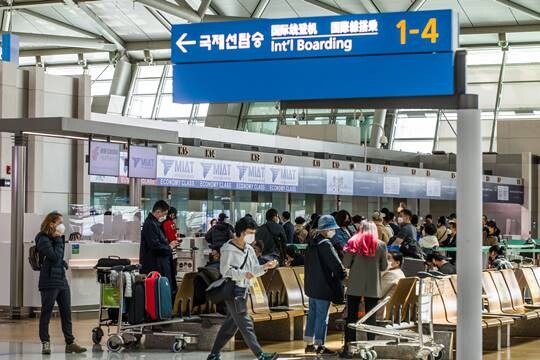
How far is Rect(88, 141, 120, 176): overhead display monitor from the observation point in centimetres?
1714

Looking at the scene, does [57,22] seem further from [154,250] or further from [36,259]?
[36,259]

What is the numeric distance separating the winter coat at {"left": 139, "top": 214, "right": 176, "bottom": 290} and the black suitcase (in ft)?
2.86

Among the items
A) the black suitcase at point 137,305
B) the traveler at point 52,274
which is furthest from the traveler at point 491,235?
the traveler at point 52,274

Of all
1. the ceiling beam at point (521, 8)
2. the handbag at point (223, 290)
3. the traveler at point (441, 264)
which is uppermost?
the ceiling beam at point (521, 8)

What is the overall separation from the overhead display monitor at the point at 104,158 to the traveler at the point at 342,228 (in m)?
3.61

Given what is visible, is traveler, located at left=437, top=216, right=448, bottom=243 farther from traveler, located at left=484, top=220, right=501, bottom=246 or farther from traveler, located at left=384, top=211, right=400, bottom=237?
traveler, located at left=384, top=211, right=400, bottom=237

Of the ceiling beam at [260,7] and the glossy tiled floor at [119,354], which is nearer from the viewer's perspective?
the glossy tiled floor at [119,354]

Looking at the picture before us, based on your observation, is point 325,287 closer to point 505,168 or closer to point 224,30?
point 224,30

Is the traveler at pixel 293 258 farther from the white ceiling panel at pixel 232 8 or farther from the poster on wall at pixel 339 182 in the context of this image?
the white ceiling panel at pixel 232 8

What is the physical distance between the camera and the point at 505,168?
39.7 metres

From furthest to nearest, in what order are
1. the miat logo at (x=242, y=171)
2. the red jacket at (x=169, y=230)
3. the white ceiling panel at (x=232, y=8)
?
the white ceiling panel at (x=232, y=8)
the miat logo at (x=242, y=171)
the red jacket at (x=169, y=230)

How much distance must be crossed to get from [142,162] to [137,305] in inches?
186

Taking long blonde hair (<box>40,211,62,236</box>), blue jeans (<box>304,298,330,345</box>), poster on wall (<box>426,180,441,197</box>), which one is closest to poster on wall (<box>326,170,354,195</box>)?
poster on wall (<box>426,180,441,197</box>)

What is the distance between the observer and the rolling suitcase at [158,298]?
A: 13.4 meters
